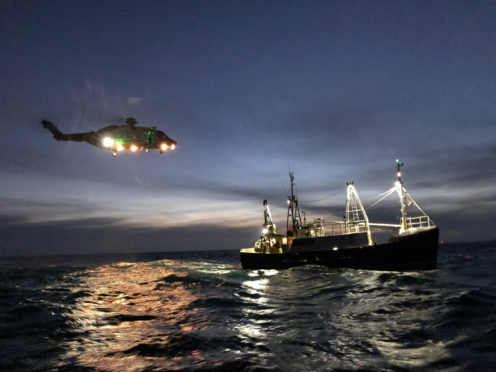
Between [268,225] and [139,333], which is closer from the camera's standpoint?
[139,333]

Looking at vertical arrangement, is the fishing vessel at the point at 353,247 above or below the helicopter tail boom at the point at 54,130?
below

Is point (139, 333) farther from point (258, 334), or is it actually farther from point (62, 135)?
point (62, 135)

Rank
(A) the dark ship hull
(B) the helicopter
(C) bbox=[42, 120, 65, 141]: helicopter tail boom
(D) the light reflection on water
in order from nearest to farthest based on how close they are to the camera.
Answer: (D) the light reflection on water
(B) the helicopter
(C) bbox=[42, 120, 65, 141]: helicopter tail boom
(A) the dark ship hull

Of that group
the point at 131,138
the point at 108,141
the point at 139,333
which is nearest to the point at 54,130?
the point at 108,141

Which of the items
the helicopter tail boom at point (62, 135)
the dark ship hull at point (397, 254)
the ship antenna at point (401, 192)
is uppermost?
the helicopter tail boom at point (62, 135)

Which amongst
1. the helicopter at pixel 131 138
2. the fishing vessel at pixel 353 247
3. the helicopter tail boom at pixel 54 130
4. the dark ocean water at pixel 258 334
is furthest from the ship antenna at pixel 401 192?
the helicopter tail boom at pixel 54 130

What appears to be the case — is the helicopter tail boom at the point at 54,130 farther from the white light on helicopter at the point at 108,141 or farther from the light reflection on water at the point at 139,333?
the light reflection on water at the point at 139,333

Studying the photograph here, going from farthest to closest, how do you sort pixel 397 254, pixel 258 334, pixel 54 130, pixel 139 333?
pixel 397 254 < pixel 54 130 < pixel 139 333 < pixel 258 334

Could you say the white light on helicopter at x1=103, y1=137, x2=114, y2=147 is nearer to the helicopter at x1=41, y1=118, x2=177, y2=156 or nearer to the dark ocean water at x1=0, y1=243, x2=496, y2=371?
the helicopter at x1=41, y1=118, x2=177, y2=156

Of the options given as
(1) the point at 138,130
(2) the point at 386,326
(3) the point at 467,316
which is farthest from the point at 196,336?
(1) the point at 138,130

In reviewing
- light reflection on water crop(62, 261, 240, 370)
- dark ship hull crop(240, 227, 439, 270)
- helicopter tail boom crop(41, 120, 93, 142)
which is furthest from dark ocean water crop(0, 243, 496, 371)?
dark ship hull crop(240, 227, 439, 270)

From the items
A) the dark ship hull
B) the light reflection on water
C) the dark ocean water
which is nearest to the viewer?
the dark ocean water

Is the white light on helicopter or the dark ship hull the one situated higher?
the white light on helicopter

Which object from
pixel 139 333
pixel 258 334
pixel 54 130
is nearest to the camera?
pixel 258 334
